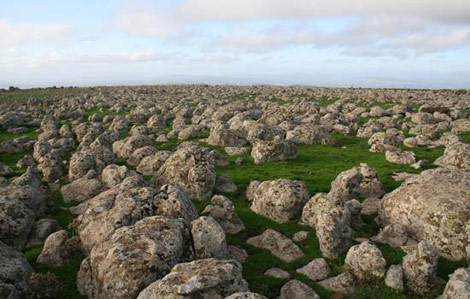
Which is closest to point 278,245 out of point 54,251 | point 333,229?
point 333,229

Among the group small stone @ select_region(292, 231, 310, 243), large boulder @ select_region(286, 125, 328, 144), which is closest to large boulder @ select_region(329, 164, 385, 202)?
small stone @ select_region(292, 231, 310, 243)

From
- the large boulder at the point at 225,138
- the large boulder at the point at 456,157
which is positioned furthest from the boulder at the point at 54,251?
the large boulder at the point at 456,157

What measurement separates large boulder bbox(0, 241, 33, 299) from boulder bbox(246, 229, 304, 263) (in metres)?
12.1

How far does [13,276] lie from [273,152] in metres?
28.2

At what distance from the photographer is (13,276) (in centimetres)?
1853

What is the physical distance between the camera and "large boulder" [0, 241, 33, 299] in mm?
17750

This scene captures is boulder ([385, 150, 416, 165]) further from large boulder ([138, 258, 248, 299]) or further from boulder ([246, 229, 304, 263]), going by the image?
large boulder ([138, 258, 248, 299])

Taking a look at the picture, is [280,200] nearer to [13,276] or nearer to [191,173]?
[191,173]

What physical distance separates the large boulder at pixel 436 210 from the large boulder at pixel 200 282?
12404 millimetres

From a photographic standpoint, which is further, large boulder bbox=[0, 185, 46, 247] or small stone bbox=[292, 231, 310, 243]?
small stone bbox=[292, 231, 310, 243]

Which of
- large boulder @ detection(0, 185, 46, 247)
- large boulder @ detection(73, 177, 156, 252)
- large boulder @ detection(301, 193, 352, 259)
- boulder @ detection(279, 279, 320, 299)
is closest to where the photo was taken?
boulder @ detection(279, 279, 320, 299)

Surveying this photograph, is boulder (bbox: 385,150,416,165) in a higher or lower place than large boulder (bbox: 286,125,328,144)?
lower

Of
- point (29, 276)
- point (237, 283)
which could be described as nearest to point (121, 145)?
point (29, 276)

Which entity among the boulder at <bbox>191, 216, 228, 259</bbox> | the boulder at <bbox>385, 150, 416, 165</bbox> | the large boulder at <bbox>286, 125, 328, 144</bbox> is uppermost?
the large boulder at <bbox>286, 125, 328, 144</bbox>
